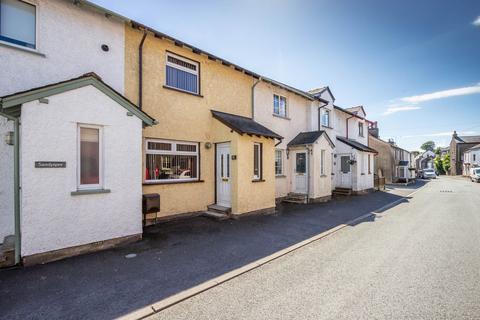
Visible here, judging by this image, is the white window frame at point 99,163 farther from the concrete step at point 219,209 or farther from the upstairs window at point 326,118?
the upstairs window at point 326,118

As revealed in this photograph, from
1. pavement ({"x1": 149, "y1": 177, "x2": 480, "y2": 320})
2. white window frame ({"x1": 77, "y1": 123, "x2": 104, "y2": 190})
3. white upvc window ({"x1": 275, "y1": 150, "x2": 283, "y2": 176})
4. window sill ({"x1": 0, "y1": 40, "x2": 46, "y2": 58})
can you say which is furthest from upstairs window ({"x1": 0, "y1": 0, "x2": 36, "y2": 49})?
white upvc window ({"x1": 275, "y1": 150, "x2": 283, "y2": 176})

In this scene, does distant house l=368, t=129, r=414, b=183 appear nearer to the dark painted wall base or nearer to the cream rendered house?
the cream rendered house

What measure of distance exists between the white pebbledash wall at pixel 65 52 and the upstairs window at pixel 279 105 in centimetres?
860

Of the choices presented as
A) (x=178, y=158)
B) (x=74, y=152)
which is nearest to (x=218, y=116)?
(x=178, y=158)

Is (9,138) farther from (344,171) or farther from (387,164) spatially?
(387,164)

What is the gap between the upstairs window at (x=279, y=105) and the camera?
45.9 ft

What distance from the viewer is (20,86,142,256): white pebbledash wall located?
5094 millimetres

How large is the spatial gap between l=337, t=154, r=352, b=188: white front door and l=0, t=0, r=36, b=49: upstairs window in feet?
62.0

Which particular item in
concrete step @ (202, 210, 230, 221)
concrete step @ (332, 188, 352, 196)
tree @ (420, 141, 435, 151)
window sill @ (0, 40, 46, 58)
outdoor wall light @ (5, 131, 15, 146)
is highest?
tree @ (420, 141, 435, 151)

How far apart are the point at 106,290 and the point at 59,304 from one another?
0.65 metres

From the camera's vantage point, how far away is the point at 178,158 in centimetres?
930

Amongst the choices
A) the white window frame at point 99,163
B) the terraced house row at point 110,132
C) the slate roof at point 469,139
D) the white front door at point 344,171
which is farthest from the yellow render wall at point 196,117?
the slate roof at point 469,139

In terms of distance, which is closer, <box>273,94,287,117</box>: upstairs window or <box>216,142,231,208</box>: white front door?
<box>216,142,231,208</box>: white front door

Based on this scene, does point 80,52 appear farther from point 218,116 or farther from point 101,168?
point 218,116
